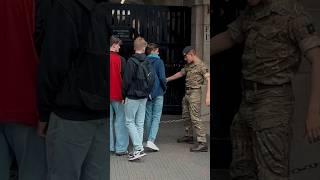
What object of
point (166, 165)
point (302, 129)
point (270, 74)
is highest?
point (270, 74)

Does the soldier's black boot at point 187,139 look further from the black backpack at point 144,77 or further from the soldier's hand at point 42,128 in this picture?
the soldier's hand at point 42,128

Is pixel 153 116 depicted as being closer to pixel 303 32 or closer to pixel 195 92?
pixel 195 92

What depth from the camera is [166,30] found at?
34.8ft

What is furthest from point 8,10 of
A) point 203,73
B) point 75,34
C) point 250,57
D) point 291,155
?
point 203,73

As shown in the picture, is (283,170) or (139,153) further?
(139,153)

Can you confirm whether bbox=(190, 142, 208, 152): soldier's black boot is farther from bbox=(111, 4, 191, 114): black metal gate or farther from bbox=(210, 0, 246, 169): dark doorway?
bbox=(210, 0, 246, 169): dark doorway

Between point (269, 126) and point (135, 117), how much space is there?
4.47 m

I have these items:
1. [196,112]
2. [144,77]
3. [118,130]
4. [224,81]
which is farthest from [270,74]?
[196,112]

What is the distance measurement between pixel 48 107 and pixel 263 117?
931 mm

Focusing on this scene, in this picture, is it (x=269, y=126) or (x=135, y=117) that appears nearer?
(x=269, y=126)

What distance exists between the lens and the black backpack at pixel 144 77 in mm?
6391

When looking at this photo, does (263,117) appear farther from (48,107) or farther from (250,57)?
(48,107)

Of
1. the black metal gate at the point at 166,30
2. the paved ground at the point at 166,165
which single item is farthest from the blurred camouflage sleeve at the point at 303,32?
the black metal gate at the point at 166,30

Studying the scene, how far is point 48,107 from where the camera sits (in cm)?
224
